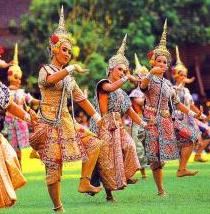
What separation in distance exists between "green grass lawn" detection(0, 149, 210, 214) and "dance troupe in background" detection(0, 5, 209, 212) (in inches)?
9.1

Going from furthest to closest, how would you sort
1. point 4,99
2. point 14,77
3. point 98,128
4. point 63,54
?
point 14,77 → point 98,128 → point 63,54 → point 4,99

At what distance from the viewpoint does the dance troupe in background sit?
11.4 m

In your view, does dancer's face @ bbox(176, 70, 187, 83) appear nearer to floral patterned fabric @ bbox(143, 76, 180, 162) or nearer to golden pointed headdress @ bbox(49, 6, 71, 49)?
floral patterned fabric @ bbox(143, 76, 180, 162)

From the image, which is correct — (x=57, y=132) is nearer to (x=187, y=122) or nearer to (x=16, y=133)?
(x=187, y=122)

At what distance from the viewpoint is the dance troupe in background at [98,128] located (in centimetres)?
1145

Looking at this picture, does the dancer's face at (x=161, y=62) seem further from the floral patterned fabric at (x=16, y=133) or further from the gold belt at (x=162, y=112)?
the floral patterned fabric at (x=16, y=133)

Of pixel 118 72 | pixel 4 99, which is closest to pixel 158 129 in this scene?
pixel 118 72

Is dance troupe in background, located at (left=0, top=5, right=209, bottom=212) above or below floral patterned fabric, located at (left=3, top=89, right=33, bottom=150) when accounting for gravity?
above

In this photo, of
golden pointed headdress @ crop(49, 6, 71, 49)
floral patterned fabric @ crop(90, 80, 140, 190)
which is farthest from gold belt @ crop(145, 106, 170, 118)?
golden pointed headdress @ crop(49, 6, 71, 49)

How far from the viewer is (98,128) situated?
13508mm

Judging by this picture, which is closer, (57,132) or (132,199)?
(57,132)

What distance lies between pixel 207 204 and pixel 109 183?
124 centimetres

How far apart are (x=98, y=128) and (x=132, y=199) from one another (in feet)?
2.93

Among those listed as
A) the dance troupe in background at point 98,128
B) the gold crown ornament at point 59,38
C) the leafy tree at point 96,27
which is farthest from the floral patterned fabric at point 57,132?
the leafy tree at point 96,27
